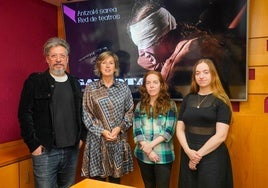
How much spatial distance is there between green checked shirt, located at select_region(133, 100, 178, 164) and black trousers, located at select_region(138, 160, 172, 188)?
0.04 meters

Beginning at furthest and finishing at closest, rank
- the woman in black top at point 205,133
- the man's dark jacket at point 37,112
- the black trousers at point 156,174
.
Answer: the black trousers at point 156,174 → the man's dark jacket at point 37,112 → the woman in black top at point 205,133

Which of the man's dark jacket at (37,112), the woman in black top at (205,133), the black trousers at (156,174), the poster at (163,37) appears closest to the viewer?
the woman in black top at (205,133)

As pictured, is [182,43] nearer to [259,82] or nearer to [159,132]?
[259,82]

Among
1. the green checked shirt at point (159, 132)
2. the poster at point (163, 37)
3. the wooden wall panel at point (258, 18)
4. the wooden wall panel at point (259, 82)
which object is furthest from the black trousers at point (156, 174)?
the wooden wall panel at point (258, 18)

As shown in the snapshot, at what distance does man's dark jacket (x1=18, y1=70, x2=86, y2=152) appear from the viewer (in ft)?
7.06

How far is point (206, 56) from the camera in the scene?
2.49m

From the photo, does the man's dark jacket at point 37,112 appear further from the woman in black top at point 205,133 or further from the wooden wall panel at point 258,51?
the wooden wall panel at point 258,51

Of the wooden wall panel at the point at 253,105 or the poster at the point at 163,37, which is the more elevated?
the poster at the point at 163,37

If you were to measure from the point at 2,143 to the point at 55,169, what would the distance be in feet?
2.50

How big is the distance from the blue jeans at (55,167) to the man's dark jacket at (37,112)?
0.31ft

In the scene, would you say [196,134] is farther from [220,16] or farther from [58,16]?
[58,16]

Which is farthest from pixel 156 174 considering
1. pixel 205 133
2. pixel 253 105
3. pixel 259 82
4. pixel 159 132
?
pixel 259 82

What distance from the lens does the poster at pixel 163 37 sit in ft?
7.84

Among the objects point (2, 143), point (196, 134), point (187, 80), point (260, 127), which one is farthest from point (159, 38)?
point (2, 143)
